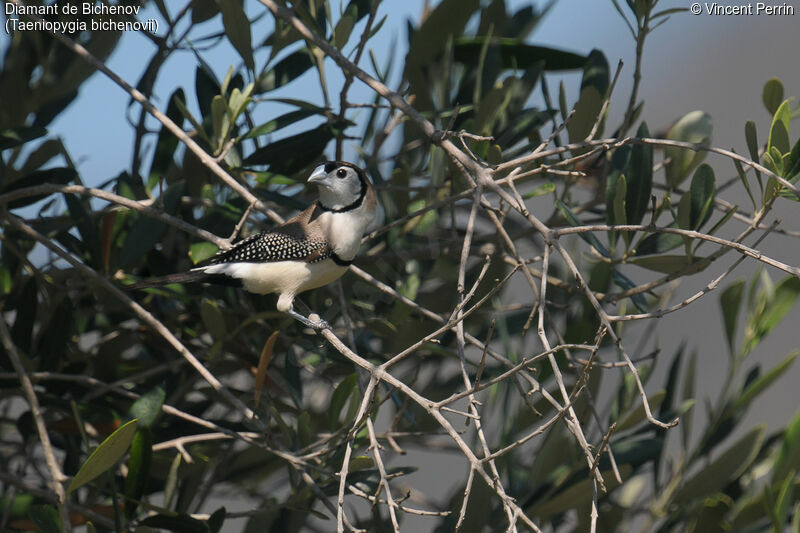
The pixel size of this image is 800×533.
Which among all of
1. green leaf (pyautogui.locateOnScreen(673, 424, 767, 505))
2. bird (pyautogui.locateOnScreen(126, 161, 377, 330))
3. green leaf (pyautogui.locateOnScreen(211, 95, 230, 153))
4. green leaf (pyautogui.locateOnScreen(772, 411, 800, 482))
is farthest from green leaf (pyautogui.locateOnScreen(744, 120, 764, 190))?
green leaf (pyautogui.locateOnScreen(211, 95, 230, 153))

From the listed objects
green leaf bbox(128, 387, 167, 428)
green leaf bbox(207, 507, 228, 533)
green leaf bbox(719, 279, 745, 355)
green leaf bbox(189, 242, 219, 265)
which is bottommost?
green leaf bbox(207, 507, 228, 533)

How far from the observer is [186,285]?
7.13 ft

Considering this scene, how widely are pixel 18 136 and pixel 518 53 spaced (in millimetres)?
1290

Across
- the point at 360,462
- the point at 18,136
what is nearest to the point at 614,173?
the point at 360,462

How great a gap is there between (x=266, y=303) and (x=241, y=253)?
0.25 metres

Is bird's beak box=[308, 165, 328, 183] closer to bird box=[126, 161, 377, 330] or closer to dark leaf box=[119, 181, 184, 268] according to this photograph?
bird box=[126, 161, 377, 330]

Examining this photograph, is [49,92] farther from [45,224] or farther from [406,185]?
[406,185]

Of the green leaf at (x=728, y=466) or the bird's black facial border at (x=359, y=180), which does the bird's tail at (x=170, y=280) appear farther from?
the green leaf at (x=728, y=466)

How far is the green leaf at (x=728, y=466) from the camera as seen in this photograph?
2102 millimetres

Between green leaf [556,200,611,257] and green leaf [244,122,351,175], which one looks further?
green leaf [244,122,351,175]

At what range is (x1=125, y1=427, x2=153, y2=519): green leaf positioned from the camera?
1.77 m

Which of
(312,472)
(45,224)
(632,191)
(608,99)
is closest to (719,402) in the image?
(632,191)

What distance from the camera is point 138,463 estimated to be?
177 centimetres

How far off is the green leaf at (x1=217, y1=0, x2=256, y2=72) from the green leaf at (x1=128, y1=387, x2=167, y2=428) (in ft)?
2.68
